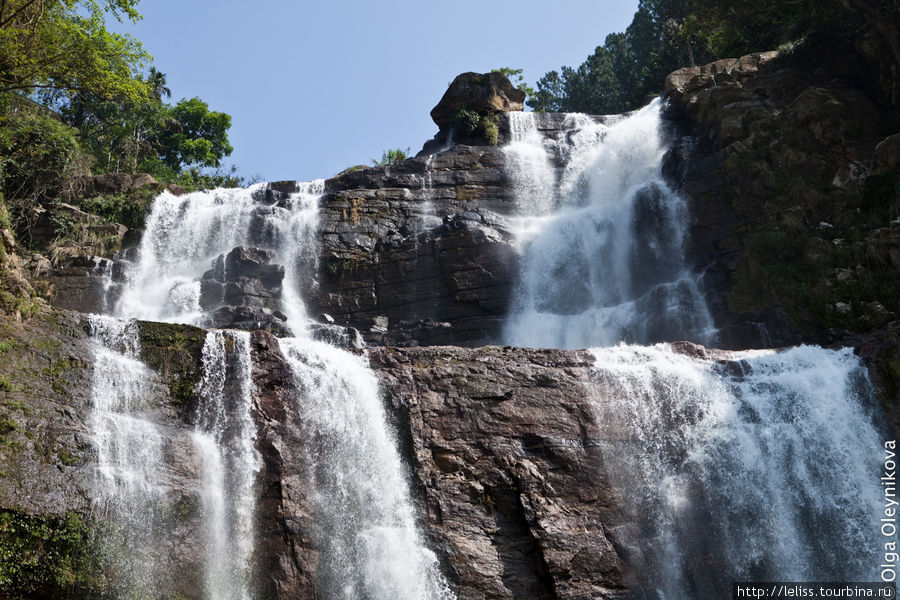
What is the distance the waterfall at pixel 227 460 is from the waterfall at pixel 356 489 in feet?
3.69

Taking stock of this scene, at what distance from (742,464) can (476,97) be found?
2163 cm

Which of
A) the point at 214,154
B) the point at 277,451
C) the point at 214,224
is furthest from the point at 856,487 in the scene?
the point at 214,154

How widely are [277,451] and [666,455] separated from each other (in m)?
7.97

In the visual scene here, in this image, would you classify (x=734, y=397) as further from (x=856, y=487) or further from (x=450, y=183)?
(x=450, y=183)

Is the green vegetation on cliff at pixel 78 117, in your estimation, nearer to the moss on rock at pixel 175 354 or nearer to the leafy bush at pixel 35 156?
the leafy bush at pixel 35 156

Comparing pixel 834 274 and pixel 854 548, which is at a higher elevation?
pixel 834 274

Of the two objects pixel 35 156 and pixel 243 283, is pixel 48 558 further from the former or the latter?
pixel 35 156

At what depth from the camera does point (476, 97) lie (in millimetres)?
33156

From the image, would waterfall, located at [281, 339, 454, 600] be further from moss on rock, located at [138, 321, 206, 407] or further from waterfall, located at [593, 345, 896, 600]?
waterfall, located at [593, 345, 896, 600]

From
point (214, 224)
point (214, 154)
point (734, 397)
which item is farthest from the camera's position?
point (214, 154)

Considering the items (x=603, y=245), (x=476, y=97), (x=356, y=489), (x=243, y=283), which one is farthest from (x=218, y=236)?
(x=356, y=489)

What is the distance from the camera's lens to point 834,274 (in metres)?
21.1

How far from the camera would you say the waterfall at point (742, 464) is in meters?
14.8

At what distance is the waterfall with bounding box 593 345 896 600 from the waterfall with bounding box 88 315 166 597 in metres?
8.67
